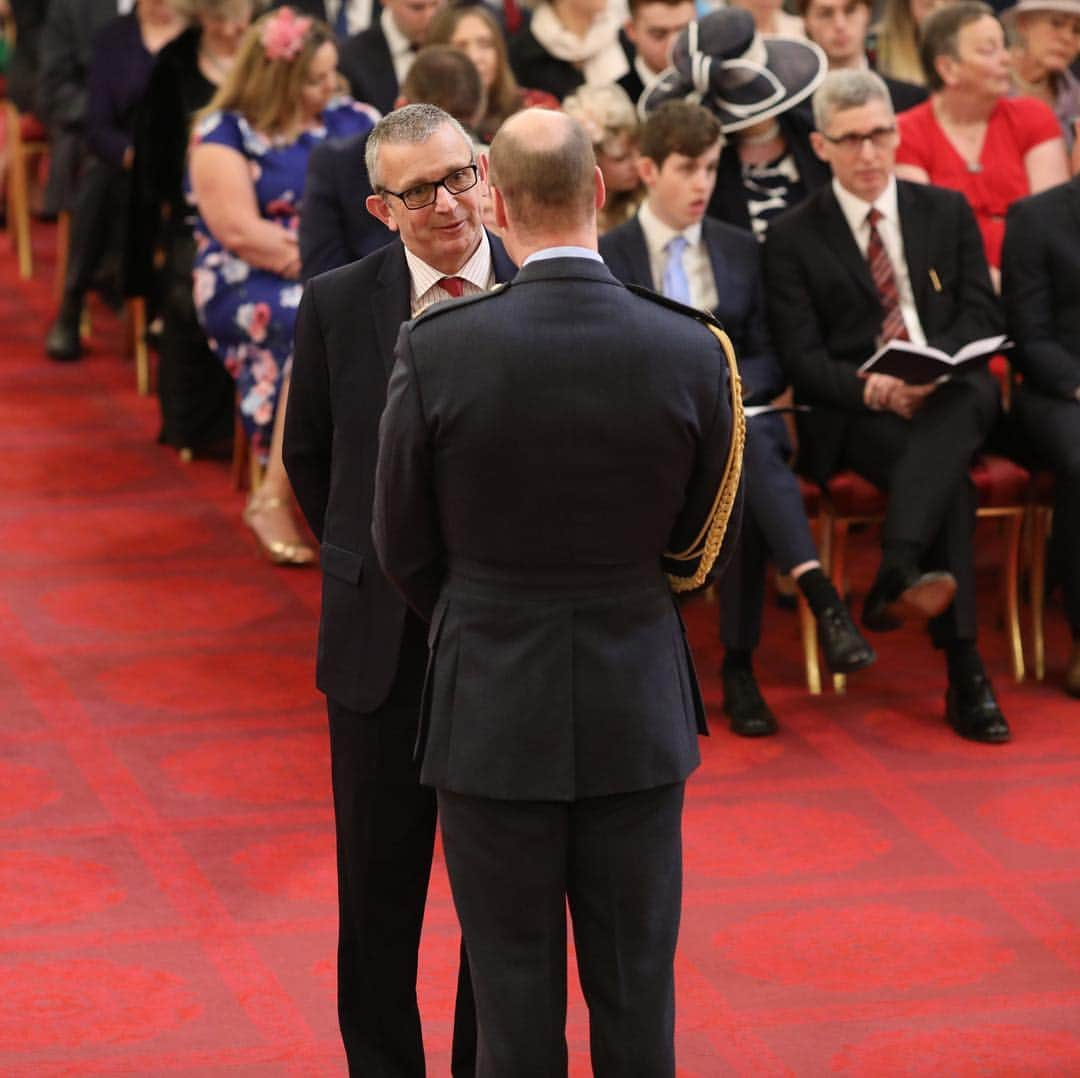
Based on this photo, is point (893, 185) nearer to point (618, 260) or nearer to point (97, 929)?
point (618, 260)

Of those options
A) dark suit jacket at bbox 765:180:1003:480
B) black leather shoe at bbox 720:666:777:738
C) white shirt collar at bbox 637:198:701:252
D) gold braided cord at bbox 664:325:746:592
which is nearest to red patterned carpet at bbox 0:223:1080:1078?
black leather shoe at bbox 720:666:777:738

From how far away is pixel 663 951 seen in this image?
8.88 ft

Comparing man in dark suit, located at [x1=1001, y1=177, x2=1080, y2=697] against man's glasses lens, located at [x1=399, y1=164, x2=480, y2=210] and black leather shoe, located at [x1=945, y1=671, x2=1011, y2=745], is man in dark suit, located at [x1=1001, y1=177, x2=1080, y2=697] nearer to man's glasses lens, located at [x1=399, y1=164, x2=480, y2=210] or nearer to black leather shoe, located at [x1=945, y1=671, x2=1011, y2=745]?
black leather shoe, located at [x1=945, y1=671, x2=1011, y2=745]

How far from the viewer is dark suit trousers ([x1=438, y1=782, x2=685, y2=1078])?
2.64 metres

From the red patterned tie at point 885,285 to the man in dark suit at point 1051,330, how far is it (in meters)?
0.29

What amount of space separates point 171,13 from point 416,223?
4799mm

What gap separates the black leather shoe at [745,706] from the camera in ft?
16.6

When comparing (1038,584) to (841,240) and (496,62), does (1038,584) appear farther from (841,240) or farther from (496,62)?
(496,62)

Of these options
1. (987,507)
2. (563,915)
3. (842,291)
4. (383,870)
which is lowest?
(987,507)

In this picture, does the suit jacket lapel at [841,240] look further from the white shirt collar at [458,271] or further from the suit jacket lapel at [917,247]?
the white shirt collar at [458,271]

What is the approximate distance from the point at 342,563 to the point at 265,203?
137 inches

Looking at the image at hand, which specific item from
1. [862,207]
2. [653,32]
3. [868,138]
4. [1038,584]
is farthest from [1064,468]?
[653,32]

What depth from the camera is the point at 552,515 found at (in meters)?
2.53

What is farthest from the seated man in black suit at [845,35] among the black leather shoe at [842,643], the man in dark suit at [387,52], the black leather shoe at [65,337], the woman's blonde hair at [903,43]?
the black leather shoe at [65,337]
